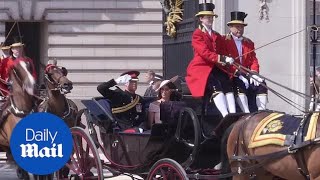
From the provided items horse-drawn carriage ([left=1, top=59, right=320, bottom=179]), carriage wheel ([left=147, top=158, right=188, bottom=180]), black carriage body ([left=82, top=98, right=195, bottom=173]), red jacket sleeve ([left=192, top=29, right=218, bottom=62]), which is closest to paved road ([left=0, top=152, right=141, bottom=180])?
horse-drawn carriage ([left=1, top=59, right=320, bottom=179])

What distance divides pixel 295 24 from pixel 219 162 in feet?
21.1

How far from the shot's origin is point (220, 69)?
437 inches

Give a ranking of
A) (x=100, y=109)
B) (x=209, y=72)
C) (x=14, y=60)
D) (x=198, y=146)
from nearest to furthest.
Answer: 1. (x=198, y=146)
2. (x=209, y=72)
3. (x=100, y=109)
4. (x=14, y=60)

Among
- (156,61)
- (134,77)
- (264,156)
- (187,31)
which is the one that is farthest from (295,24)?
(156,61)

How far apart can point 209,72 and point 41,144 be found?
265 cm

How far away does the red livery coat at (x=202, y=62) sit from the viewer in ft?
35.9

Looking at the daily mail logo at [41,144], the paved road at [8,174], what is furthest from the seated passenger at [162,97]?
the paved road at [8,174]

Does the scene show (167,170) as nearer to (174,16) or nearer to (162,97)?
(162,97)

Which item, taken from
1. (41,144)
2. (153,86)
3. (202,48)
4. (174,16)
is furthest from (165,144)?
(174,16)

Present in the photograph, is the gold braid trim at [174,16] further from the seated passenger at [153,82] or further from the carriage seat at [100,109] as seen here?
the carriage seat at [100,109]

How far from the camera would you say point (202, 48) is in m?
11.0

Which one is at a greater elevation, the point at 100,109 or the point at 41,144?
the point at 100,109

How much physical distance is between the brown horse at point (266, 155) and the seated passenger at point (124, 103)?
238 cm

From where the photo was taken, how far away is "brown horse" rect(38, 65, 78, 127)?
43.8 feet
